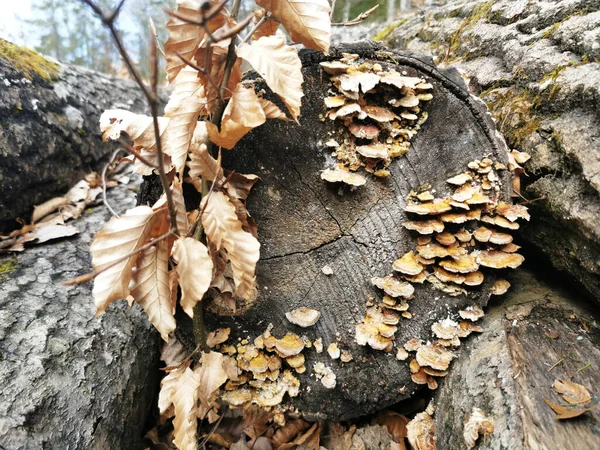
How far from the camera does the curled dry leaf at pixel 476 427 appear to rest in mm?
1535

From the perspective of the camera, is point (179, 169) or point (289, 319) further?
point (289, 319)

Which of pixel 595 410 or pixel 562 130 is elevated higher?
pixel 562 130

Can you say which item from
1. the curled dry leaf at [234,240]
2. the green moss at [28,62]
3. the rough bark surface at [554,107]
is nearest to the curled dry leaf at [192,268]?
the curled dry leaf at [234,240]

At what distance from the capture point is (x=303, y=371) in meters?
2.06

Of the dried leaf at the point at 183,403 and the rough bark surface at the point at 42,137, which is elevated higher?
the rough bark surface at the point at 42,137

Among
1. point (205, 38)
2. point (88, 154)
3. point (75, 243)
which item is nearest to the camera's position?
point (205, 38)

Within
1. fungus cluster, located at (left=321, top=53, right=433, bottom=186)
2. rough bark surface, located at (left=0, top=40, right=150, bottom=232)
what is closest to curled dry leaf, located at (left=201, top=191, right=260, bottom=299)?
fungus cluster, located at (left=321, top=53, right=433, bottom=186)

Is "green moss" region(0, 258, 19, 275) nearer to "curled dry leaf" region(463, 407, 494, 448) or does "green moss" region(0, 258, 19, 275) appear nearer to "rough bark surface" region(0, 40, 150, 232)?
"rough bark surface" region(0, 40, 150, 232)

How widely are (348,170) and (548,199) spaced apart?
1091 mm

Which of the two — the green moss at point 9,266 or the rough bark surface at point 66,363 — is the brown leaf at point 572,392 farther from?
the green moss at point 9,266

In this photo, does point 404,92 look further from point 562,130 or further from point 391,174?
point 562,130

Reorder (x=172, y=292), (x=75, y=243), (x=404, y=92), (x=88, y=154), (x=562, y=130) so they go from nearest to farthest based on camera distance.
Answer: (x=172, y=292) < (x=562, y=130) < (x=404, y=92) < (x=75, y=243) < (x=88, y=154)

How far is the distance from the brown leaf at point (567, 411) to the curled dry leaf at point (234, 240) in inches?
53.4

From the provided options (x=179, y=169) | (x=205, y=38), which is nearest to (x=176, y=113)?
(x=179, y=169)
